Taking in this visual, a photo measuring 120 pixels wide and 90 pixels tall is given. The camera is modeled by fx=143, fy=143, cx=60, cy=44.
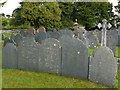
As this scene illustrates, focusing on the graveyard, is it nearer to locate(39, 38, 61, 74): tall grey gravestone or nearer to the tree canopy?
locate(39, 38, 61, 74): tall grey gravestone

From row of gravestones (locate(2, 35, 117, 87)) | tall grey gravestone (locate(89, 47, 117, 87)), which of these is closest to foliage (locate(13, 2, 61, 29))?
row of gravestones (locate(2, 35, 117, 87))

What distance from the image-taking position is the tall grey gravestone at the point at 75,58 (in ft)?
15.7

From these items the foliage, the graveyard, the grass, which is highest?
Answer: the foliage

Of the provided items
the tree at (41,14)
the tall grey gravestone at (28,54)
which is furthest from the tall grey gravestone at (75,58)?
the tree at (41,14)

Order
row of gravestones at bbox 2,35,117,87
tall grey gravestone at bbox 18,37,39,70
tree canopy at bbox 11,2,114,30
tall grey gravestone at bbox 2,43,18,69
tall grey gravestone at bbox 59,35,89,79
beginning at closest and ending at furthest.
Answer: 1. row of gravestones at bbox 2,35,117,87
2. tall grey gravestone at bbox 59,35,89,79
3. tall grey gravestone at bbox 18,37,39,70
4. tall grey gravestone at bbox 2,43,18,69
5. tree canopy at bbox 11,2,114,30

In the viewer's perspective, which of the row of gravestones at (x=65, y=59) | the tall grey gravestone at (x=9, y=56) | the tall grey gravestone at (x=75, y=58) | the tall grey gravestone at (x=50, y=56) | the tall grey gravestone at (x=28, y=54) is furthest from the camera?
the tall grey gravestone at (x=9, y=56)

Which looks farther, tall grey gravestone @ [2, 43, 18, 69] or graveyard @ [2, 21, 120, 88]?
tall grey gravestone @ [2, 43, 18, 69]

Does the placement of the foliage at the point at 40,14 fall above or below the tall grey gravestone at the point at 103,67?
above

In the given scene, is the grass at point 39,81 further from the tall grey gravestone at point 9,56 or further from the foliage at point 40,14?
the foliage at point 40,14

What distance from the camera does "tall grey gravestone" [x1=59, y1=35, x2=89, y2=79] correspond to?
480 cm

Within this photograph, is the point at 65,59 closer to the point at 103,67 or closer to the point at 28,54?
the point at 103,67

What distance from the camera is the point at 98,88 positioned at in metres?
4.28

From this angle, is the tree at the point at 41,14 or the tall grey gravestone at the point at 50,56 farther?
the tree at the point at 41,14

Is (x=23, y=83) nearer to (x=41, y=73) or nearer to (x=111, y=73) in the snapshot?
(x=41, y=73)
